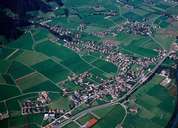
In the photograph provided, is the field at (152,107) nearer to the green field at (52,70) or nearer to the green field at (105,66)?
the green field at (105,66)

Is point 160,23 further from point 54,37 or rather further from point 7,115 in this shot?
point 7,115

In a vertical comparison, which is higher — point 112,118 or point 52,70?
point 52,70

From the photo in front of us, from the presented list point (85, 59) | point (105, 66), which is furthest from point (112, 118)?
point (85, 59)

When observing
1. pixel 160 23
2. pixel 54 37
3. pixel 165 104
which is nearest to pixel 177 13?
pixel 160 23

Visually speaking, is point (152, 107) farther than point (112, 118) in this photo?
Yes

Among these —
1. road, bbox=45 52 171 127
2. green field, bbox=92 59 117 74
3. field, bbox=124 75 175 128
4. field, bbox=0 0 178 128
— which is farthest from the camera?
green field, bbox=92 59 117 74

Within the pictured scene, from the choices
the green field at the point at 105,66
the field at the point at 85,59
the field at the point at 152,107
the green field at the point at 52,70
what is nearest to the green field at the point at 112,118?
the field at the point at 85,59

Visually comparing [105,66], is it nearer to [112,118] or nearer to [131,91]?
[131,91]

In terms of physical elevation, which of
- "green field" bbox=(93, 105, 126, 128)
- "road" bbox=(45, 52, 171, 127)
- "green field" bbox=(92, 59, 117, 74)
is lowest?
"green field" bbox=(93, 105, 126, 128)

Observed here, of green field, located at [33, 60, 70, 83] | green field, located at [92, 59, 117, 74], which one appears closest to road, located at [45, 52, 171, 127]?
green field, located at [92, 59, 117, 74]

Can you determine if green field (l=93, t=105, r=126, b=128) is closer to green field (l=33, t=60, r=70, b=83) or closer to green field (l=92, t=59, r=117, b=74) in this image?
green field (l=92, t=59, r=117, b=74)

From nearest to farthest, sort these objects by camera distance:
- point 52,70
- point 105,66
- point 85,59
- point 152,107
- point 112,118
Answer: point 112,118 < point 152,107 < point 52,70 < point 105,66 < point 85,59
